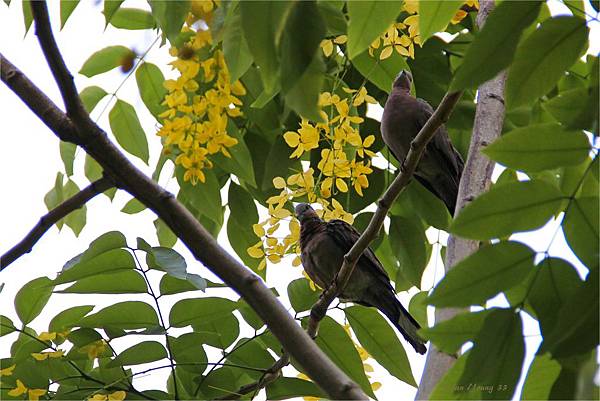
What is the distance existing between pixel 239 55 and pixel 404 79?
6.65 ft

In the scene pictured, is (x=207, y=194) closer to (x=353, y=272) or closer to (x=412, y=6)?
(x=412, y=6)

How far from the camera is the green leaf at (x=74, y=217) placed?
301cm

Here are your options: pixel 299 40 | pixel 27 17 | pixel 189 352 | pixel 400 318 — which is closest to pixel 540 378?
pixel 299 40

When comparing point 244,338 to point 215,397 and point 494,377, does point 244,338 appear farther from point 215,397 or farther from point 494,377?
point 494,377

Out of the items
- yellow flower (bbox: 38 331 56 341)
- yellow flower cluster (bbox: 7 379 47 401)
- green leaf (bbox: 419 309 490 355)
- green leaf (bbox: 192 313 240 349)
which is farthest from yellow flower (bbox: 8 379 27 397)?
green leaf (bbox: 419 309 490 355)

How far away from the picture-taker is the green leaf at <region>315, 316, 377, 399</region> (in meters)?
2.35

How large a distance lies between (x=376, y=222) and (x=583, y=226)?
729 mm

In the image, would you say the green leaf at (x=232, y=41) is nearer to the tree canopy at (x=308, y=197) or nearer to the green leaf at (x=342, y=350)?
the tree canopy at (x=308, y=197)

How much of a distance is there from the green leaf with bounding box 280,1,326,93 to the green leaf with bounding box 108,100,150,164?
1.62 metres

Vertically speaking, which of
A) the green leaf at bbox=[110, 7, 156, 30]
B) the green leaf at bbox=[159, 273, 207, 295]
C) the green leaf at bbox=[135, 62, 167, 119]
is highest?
the green leaf at bbox=[110, 7, 156, 30]

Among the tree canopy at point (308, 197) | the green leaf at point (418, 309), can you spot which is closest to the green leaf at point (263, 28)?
the tree canopy at point (308, 197)

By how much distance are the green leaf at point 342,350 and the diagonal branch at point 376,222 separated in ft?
0.12

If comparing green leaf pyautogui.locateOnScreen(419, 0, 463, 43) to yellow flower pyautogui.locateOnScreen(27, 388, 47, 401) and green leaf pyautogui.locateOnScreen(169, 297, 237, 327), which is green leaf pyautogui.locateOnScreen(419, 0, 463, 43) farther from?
yellow flower pyautogui.locateOnScreen(27, 388, 47, 401)

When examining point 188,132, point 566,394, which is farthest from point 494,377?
point 188,132
